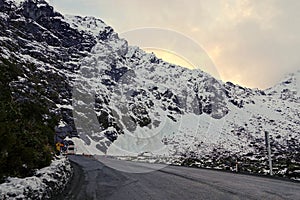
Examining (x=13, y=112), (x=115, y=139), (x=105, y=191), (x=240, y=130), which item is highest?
(x=240, y=130)

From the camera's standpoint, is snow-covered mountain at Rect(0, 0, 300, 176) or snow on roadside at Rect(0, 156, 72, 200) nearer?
snow on roadside at Rect(0, 156, 72, 200)

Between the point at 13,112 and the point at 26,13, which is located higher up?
the point at 26,13

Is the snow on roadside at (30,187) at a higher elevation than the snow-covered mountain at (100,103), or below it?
below

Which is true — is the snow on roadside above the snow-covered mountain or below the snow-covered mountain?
below

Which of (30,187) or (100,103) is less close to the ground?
(100,103)

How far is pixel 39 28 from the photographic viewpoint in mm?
167625

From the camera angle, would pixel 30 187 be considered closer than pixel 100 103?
Yes

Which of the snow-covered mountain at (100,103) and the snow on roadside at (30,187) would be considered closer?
the snow on roadside at (30,187)

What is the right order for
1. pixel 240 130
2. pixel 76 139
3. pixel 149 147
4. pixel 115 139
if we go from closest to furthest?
1. pixel 76 139
2. pixel 115 139
3. pixel 149 147
4. pixel 240 130

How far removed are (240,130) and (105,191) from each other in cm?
17710

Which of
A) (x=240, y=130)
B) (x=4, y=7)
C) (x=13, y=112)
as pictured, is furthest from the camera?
(x=240, y=130)

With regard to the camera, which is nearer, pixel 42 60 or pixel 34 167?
pixel 34 167

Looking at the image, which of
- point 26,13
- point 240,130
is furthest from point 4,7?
point 240,130

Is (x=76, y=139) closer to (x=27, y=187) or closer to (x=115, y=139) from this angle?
(x=115, y=139)
